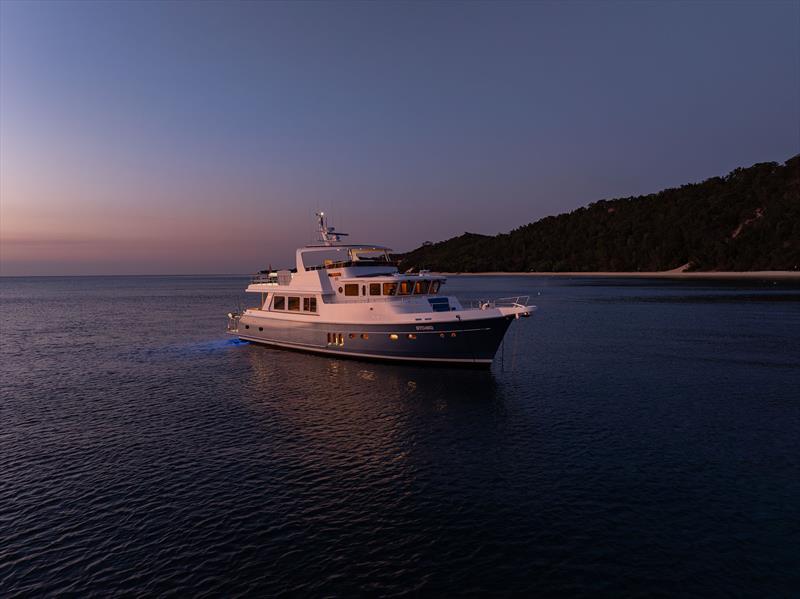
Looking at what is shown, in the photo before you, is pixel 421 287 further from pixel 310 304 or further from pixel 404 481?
pixel 404 481

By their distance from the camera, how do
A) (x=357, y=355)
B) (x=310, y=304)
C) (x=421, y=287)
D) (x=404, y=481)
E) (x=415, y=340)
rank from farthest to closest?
1. (x=310, y=304)
2. (x=357, y=355)
3. (x=421, y=287)
4. (x=415, y=340)
5. (x=404, y=481)

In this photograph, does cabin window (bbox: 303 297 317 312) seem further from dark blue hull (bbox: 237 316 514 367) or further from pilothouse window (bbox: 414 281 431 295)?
pilothouse window (bbox: 414 281 431 295)

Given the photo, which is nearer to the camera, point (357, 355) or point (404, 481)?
point (404, 481)

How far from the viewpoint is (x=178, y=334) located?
183ft

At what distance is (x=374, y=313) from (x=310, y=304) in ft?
23.5

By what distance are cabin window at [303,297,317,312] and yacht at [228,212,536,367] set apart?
8cm

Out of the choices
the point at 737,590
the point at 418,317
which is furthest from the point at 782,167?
the point at 737,590

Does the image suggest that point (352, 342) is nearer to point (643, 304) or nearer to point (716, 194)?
point (643, 304)

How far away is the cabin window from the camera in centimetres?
3675

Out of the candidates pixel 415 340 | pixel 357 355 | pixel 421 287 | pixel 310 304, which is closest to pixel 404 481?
pixel 415 340

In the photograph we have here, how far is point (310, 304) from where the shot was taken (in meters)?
37.0

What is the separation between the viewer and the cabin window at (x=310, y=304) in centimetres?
3675

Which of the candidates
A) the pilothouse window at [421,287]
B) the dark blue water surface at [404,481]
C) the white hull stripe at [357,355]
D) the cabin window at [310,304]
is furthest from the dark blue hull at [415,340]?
the pilothouse window at [421,287]

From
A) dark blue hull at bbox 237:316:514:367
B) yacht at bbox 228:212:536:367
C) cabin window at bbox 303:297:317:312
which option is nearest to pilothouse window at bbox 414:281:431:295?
yacht at bbox 228:212:536:367
